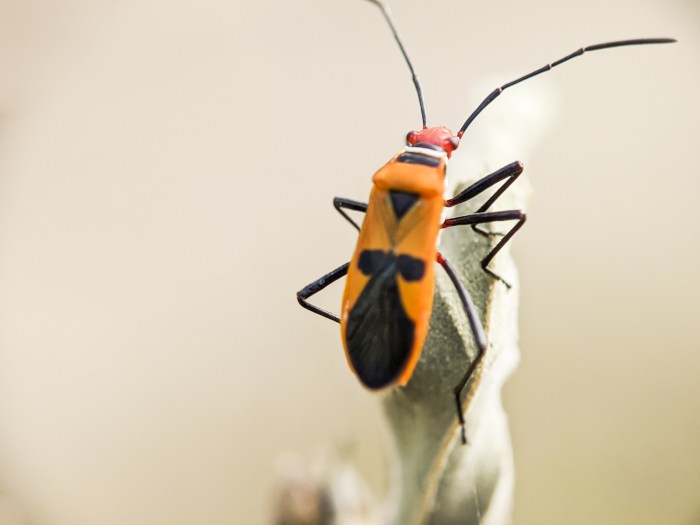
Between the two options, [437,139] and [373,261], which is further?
[437,139]

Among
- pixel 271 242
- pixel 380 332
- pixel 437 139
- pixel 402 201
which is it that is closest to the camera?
pixel 380 332

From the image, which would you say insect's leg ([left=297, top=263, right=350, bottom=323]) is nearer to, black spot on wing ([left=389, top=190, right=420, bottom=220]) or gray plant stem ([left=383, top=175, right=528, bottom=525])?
black spot on wing ([left=389, top=190, right=420, bottom=220])

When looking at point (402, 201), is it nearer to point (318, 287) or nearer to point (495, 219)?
point (495, 219)

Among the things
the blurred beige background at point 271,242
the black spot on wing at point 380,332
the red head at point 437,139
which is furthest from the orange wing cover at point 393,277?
the blurred beige background at point 271,242

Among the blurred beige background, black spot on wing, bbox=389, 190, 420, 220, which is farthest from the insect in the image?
the blurred beige background

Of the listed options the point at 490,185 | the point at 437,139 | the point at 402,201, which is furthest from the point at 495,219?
the point at 437,139

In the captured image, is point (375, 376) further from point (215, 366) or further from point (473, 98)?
point (215, 366)

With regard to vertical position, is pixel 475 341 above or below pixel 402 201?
below
